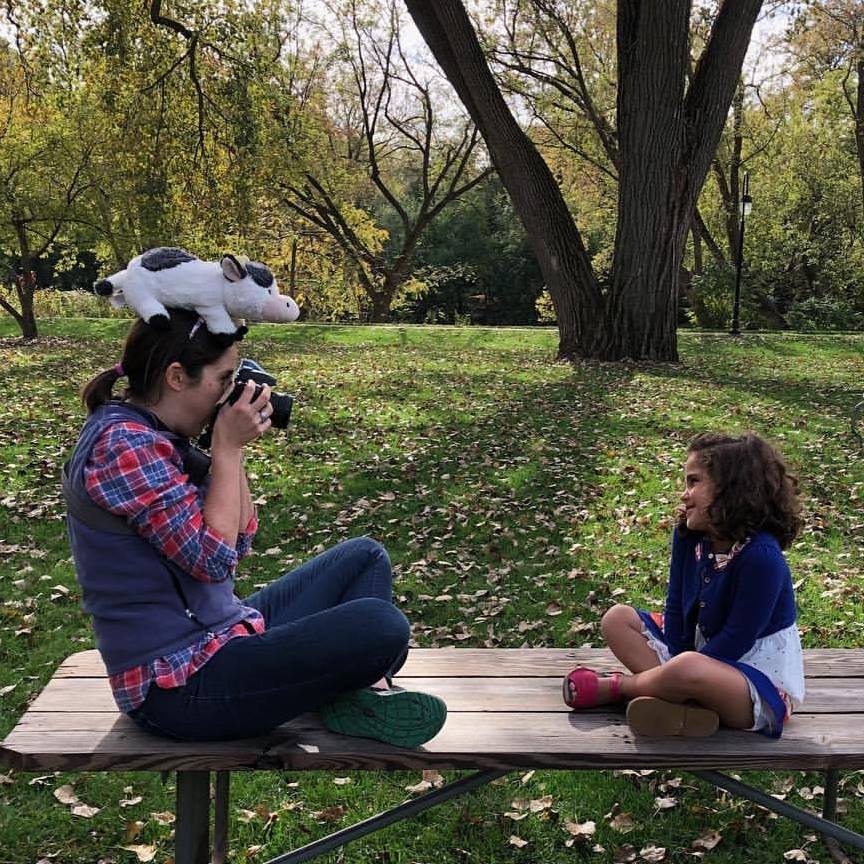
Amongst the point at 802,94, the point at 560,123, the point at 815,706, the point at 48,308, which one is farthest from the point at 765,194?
the point at 815,706

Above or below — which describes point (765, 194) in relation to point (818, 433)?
above

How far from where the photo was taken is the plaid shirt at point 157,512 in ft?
7.01

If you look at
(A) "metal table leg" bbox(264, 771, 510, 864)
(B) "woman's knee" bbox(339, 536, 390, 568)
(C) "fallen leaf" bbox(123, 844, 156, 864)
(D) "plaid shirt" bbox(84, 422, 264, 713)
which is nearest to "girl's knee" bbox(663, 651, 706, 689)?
(A) "metal table leg" bbox(264, 771, 510, 864)

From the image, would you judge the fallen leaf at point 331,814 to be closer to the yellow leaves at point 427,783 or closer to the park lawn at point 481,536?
the park lawn at point 481,536

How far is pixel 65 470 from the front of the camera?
2266 mm

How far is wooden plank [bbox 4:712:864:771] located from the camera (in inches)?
85.9

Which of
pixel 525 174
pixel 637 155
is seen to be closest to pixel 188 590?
pixel 637 155

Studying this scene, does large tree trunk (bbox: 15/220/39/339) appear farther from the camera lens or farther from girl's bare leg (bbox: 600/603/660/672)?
girl's bare leg (bbox: 600/603/660/672)

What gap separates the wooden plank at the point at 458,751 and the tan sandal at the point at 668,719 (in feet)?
0.08

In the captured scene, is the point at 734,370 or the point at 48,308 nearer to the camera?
the point at 734,370

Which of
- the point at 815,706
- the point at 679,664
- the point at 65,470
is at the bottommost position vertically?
the point at 815,706

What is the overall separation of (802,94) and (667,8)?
19043mm

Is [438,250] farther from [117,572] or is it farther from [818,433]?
[117,572]

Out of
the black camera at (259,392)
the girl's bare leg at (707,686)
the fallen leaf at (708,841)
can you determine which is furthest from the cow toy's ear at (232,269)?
the fallen leaf at (708,841)
